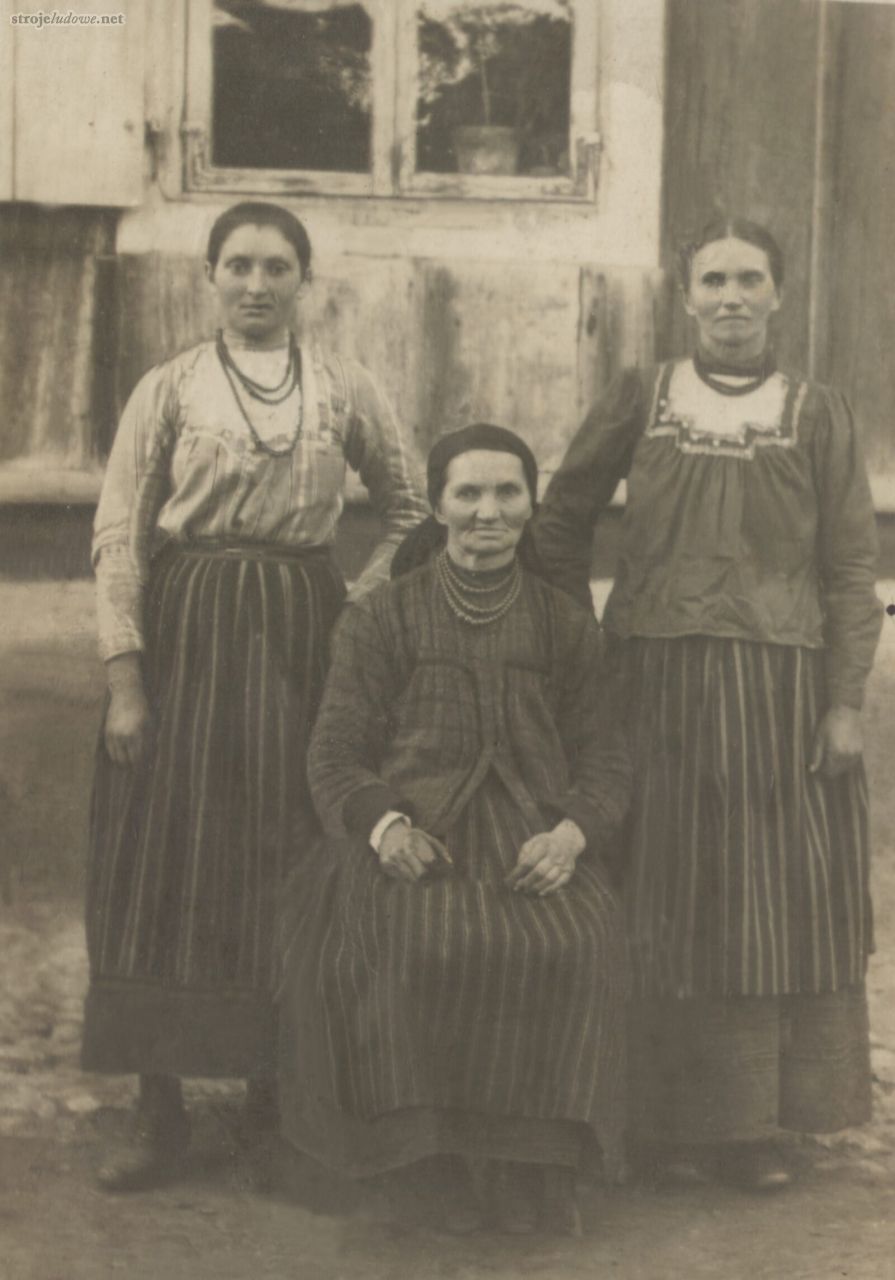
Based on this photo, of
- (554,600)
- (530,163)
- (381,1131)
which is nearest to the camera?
(381,1131)

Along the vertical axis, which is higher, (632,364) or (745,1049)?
(632,364)

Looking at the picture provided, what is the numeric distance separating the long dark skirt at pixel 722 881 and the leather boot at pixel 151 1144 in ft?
2.49

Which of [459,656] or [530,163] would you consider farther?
[530,163]

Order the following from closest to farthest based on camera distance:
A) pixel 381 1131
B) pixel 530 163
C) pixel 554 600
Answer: pixel 381 1131 → pixel 554 600 → pixel 530 163

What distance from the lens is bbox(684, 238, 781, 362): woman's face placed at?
106 inches

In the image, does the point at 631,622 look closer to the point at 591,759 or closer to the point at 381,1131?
the point at 591,759

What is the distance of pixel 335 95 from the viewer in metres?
2.78

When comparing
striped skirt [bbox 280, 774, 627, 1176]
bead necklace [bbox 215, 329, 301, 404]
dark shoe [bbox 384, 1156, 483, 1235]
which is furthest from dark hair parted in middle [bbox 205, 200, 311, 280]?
dark shoe [bbox 384, 1156, 483, 1235]

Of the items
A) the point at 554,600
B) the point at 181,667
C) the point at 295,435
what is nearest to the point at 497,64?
the point at 295,435

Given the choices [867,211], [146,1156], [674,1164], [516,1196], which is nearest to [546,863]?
[516,1196]

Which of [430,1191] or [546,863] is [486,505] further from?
[430,1191]

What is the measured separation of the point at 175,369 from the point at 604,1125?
4.55 ft

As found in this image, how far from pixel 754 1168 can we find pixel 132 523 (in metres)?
1.47

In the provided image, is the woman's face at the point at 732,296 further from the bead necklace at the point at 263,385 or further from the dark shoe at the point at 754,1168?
the dark shoe at the point at 754,1168
